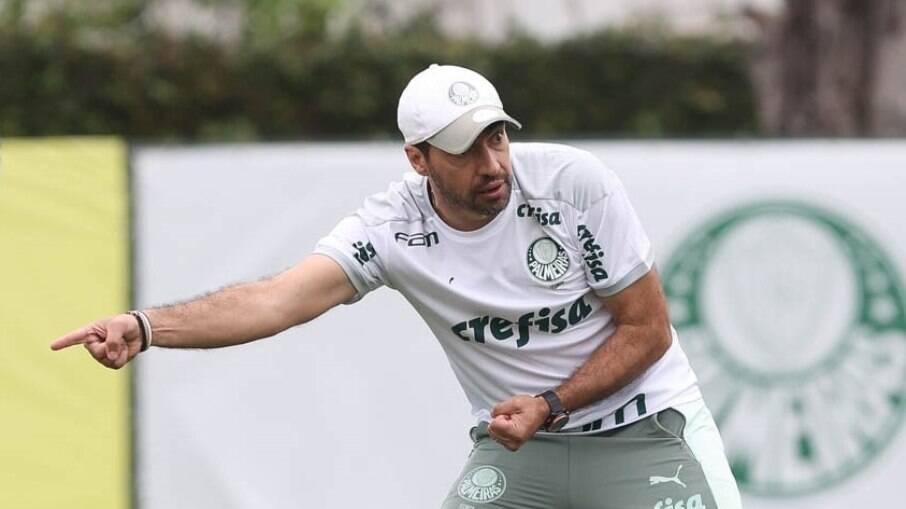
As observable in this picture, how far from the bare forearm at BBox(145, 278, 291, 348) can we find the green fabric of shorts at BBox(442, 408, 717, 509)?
0.75m

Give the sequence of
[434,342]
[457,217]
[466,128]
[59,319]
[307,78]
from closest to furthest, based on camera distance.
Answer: [466,128] → [457,217] → [59,319] → [434,342] → [307,78]

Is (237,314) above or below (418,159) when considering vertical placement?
below

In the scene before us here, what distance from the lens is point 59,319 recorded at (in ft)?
24.4

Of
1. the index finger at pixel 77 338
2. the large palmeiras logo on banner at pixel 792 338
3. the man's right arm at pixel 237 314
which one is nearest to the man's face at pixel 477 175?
the man's right arm at pixel 237 314

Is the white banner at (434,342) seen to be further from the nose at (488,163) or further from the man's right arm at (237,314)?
the nose at (488,163)

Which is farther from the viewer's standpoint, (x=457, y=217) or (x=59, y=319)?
(x=59, y=319)

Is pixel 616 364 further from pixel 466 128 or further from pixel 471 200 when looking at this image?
pixel 466 128

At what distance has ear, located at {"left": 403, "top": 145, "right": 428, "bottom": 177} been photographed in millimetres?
4984

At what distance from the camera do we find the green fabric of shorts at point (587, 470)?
496cm

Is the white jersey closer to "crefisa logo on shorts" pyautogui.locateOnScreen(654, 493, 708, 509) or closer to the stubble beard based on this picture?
the stubble beard

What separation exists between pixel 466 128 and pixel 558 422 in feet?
2.79

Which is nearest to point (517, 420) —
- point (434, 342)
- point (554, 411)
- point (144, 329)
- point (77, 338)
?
point (554, 411)

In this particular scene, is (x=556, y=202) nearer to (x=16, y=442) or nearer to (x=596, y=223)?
(x=596, y=223)

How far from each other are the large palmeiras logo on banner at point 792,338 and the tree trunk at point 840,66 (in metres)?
3.63
